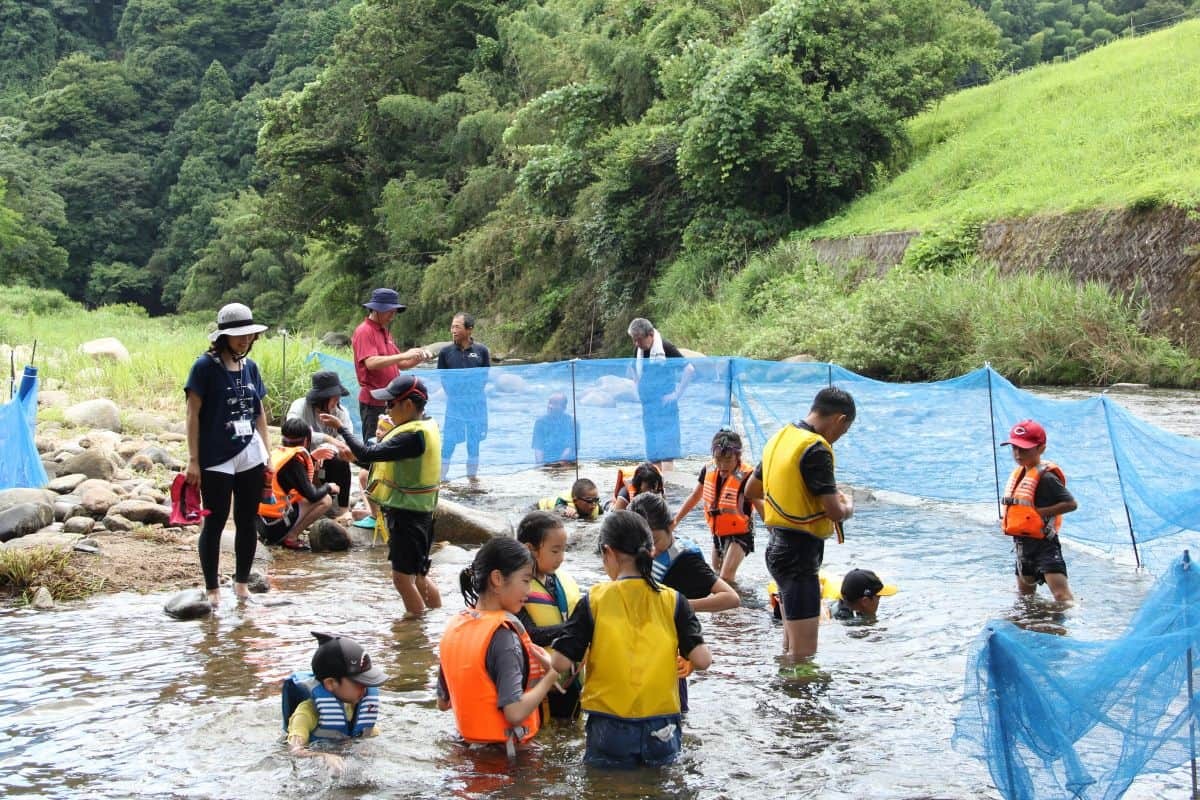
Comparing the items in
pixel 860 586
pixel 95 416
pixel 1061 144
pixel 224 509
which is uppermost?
pixel 1061 144

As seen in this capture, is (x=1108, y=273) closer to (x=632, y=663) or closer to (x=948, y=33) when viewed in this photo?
(x=948, y=33)

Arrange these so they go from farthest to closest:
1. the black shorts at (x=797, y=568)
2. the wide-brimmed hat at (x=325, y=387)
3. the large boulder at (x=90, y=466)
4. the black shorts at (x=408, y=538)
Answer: the large boulder at (x=90, y=466) < the wide-brimmed hat at (x=325, y=387) < the black shorts at (x=408, y=538) < the black shorts at (x=797, y=568)

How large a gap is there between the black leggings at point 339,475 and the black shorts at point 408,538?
11.2 ft

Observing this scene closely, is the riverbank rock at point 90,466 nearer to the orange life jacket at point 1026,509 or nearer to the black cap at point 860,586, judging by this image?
the black cap at point 860,586

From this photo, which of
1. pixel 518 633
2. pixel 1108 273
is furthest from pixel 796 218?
pixel 518 633

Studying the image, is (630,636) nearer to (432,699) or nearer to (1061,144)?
(432,699)

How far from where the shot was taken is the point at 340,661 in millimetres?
4918

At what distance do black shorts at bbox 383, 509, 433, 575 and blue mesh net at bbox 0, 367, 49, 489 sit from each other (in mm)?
4984

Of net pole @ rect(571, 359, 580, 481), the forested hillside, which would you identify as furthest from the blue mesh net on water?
the forested hillside

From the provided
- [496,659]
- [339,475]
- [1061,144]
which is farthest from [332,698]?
[1061,144]

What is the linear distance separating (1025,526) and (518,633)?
4.23 meters

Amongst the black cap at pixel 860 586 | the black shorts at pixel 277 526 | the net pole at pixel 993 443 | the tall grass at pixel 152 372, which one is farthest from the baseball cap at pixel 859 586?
the tall grass at pixel 152 372

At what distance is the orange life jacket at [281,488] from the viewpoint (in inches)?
382

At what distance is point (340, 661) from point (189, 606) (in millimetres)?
2962
